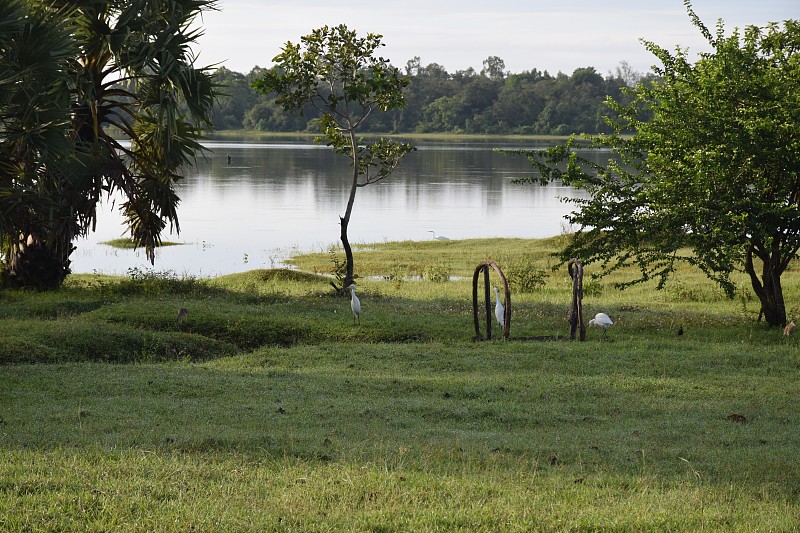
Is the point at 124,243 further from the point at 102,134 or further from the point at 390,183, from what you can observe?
the point at 390,183

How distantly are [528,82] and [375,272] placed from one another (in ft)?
361

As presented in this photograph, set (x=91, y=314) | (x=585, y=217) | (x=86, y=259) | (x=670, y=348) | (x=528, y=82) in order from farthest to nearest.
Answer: (x=528, y=82) → (x=86, y=259) → (x=585, y=217) → (x=91, y=314) → (x=670, y=348)

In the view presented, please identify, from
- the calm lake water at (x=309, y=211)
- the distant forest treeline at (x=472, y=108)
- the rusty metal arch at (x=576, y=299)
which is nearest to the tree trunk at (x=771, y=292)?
the rusty metal arch at (x=576, y=299)

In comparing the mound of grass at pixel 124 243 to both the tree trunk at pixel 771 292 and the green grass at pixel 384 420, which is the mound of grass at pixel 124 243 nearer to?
the green grass at pixel 384 420

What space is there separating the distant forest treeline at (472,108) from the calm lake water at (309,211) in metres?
30.1

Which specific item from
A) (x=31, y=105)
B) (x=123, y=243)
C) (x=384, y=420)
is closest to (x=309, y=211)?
(x=123, y=243)

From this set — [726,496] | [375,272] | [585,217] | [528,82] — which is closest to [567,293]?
[585,217]

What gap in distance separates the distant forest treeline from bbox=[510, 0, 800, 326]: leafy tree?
300 feet

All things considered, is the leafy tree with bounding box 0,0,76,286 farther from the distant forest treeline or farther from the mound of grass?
the distant forest treeline

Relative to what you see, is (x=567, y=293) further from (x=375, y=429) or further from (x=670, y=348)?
(x=375, y=429)

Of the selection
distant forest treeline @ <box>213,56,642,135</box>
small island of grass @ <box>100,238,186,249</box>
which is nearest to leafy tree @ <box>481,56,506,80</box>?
distant forest treeline @ <box>213,56,642,135</box>

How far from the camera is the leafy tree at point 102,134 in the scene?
1582cm

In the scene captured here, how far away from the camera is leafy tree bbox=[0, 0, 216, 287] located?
623 inches

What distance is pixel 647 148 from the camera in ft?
53.7
